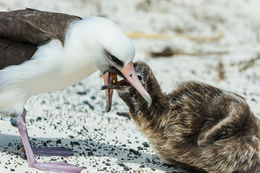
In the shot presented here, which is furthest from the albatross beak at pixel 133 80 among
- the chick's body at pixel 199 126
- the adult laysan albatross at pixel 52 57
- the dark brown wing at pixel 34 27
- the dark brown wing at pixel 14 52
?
the dark brown wing at pixel 14 52

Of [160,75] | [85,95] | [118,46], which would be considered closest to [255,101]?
[160,75]

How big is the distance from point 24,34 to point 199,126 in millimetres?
1792

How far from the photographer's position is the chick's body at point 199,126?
4.37 m

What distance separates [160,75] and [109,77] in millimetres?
4312

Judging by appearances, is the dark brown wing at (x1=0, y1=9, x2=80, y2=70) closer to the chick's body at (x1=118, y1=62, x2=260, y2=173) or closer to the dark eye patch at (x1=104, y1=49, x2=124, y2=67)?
the dark eye patch at (x1=104, y1=49, x2=124, y2=67)

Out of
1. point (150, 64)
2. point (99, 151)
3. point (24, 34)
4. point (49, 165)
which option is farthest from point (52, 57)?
point (150, 64)

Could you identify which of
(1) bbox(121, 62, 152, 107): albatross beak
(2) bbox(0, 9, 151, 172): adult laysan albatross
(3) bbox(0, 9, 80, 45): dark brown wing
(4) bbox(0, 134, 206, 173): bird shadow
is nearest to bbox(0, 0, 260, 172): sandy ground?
(4) bbox(0, 134, 206, 173): bird shadow

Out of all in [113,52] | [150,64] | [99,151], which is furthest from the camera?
[150,64]

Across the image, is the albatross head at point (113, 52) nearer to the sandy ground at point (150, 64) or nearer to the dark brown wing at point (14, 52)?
the dark brown wing at point (14, 52)

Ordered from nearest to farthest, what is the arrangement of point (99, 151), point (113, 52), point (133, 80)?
point (113, 52) < point (133, 80) < point (99, 151)

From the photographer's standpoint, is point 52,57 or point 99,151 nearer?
point 52,57

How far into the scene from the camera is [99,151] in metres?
5.03

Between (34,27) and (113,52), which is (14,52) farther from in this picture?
(113,52)

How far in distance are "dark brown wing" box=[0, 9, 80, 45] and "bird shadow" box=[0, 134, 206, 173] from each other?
1122 mm
